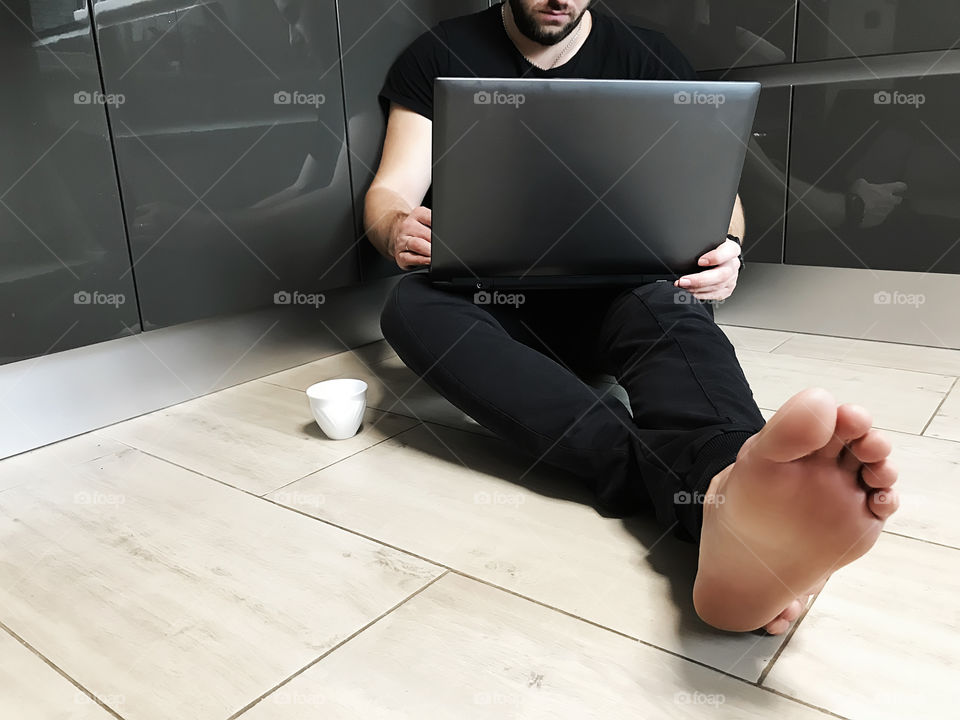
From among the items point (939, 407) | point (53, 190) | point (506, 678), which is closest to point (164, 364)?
point (53, 190)

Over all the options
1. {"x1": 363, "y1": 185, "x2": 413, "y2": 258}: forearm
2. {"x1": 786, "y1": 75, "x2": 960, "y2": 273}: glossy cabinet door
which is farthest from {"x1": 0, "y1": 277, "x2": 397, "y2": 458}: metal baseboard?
{"x1": 786, "y1": 75, "x2": 960, "y2": 273}: glossy cabinet door

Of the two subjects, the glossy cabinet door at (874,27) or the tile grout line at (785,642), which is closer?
the tile grout line at (785,642)

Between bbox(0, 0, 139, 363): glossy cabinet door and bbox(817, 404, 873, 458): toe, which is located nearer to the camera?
bbox(817, 404, 873, 458): toe

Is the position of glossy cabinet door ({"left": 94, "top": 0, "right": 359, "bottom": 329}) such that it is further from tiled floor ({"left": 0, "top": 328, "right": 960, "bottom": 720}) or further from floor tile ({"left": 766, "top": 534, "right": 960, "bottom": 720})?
floor tile ({"left": 766, "top": 534, "right": 960, "bottom": 720})

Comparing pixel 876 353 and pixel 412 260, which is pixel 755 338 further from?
pixel 412 260

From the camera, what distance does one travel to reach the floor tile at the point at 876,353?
1.51 m

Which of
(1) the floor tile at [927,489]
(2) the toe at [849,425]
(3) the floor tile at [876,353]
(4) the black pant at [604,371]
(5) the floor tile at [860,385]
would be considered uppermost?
(2) the toe at [849,425]

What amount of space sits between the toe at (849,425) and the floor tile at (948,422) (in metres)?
0.74

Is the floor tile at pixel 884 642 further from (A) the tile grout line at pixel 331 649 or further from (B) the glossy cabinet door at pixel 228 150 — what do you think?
(B) the glossy cabinet door at pixel 228 150

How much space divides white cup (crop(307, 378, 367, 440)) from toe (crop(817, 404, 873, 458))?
0.80m

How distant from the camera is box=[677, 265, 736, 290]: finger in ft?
3.63

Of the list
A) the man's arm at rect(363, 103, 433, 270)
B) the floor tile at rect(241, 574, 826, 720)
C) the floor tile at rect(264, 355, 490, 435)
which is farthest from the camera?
the man's arm at rect(363, 103, 433, 270)

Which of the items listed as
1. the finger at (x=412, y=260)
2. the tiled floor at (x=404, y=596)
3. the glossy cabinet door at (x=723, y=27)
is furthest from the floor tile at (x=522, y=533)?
the glossy cabinet door at (x=723, y=27)

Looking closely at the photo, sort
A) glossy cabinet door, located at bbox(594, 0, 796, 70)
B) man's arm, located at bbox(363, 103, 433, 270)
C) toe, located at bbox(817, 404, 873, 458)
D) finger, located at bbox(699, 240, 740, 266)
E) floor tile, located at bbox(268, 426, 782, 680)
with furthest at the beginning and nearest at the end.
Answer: glossy cabinet door, located at bbox(594, 0, 796, 70), man's arm, located at bbox(363, 103, 433, 270), finger, located at bbox(699, 240, 740, 266), floor tile, located at bbox(268, 426, 782, 680), toe, located at bbox(817, 404, 873, 458)
